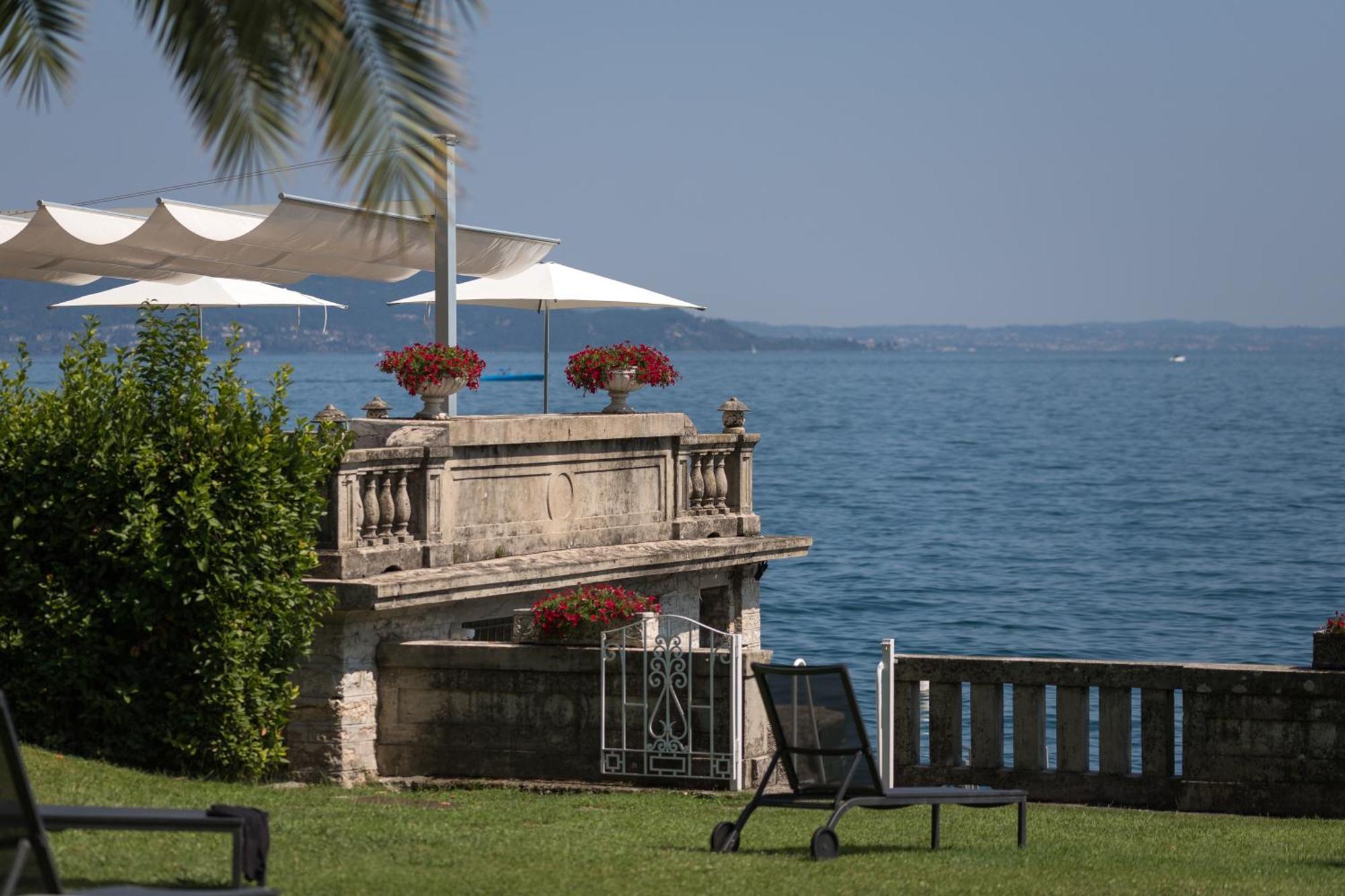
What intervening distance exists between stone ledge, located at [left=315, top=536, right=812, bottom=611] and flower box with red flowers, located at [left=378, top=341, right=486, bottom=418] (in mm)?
1485

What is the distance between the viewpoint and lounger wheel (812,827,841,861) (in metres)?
9.02

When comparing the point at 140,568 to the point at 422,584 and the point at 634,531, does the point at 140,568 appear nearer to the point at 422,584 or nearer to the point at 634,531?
the point at 422,584

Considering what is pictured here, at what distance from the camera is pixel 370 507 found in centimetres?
1366

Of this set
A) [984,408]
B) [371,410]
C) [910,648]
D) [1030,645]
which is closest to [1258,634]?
[1030,645]

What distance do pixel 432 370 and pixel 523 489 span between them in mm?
1289

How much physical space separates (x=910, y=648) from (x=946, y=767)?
22356 millimetres

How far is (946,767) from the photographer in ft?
44.3

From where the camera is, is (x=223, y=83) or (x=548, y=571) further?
(x=548, y=571)

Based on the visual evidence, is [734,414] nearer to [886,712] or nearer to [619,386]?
[619,386]

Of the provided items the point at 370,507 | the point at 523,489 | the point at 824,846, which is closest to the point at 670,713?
the point at 370,507

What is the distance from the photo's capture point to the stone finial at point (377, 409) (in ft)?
50.5

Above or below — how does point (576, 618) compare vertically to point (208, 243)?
below

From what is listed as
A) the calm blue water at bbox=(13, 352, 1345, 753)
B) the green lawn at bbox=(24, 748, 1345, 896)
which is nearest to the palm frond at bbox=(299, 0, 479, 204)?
the green lawn at bbox=(24, 748, 1345, 896)

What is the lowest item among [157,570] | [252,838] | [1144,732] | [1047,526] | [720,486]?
[1047,526]
